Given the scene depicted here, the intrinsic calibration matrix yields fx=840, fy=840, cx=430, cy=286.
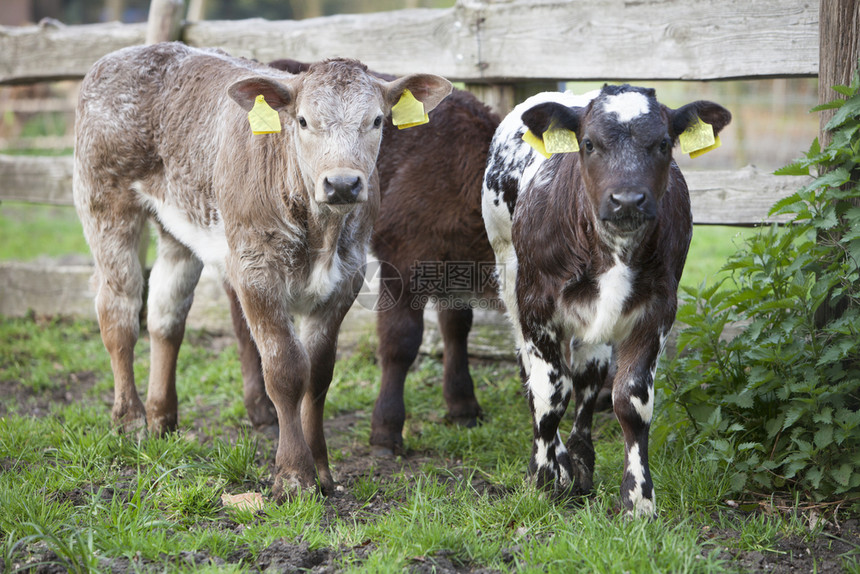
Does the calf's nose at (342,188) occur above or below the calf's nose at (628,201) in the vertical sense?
above

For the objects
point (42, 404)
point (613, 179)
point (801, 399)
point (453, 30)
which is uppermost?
point (453, 30)

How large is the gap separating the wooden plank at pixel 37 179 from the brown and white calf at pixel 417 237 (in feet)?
9.68

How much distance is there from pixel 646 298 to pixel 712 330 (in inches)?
19.0

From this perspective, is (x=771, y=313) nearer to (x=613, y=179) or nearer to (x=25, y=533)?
(x=613, y=179)

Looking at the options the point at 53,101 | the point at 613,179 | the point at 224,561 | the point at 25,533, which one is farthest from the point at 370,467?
the point at 53,101

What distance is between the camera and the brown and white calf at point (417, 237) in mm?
4938

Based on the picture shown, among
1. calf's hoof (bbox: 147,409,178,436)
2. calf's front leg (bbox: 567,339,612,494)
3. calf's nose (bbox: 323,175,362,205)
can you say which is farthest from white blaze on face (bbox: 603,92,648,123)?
calf's hoof (bbox: 147,409,178,436)

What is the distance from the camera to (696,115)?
3.60 m

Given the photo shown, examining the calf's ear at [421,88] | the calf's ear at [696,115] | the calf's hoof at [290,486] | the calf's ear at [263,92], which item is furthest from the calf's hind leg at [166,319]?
the calf's ear at [696,115]

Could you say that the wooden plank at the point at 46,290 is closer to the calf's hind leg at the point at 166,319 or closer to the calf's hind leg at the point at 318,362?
the calf's hind leg at the point at 166,319

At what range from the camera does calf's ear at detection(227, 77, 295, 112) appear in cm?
378

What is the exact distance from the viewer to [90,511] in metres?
3.46

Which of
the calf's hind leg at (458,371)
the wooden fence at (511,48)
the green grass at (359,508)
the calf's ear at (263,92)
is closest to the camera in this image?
the green grass at (359,508)

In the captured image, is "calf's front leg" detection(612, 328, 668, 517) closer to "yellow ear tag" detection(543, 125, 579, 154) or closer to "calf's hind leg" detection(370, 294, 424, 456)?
"yellow ear tag" detection(543, 125, 579, 154)
